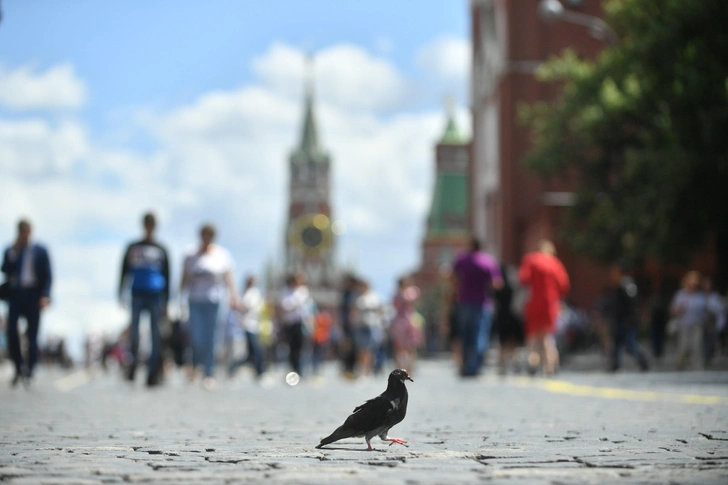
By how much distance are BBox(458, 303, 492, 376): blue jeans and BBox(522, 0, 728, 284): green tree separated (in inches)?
215

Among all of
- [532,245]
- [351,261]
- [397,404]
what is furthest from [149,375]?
[351,261]

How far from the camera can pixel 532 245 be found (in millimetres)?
54594

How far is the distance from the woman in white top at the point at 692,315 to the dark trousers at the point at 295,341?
6291 millimetres

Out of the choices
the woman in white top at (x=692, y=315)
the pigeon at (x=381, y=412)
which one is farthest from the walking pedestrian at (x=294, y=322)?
the pigeon at (x=381, y=412)

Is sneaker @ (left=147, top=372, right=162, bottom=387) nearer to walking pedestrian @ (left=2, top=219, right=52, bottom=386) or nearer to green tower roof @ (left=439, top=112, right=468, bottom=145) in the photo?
walking pedestrian @ (left=2, top=219, right=52, bottom=386)

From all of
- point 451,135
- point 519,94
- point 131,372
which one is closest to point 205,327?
point 131,372

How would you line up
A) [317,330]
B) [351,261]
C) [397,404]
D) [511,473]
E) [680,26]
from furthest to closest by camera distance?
[351,261] < [317,330] < [680,26] < [397,404] < [511,473]

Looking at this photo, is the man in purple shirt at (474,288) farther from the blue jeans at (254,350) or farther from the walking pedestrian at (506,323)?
the blue jeans at (254,350)

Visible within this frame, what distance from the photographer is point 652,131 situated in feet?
87.6

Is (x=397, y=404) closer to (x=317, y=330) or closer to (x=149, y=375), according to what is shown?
(x=149, y=375)

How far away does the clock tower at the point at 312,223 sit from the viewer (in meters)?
176

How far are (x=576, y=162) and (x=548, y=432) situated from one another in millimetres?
27952

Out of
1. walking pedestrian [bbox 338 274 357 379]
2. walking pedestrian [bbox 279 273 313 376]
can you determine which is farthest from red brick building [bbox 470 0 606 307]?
walking pedestrian [bbox 279 273 313 376]

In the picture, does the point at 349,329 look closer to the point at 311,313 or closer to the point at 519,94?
the point at 311,313
